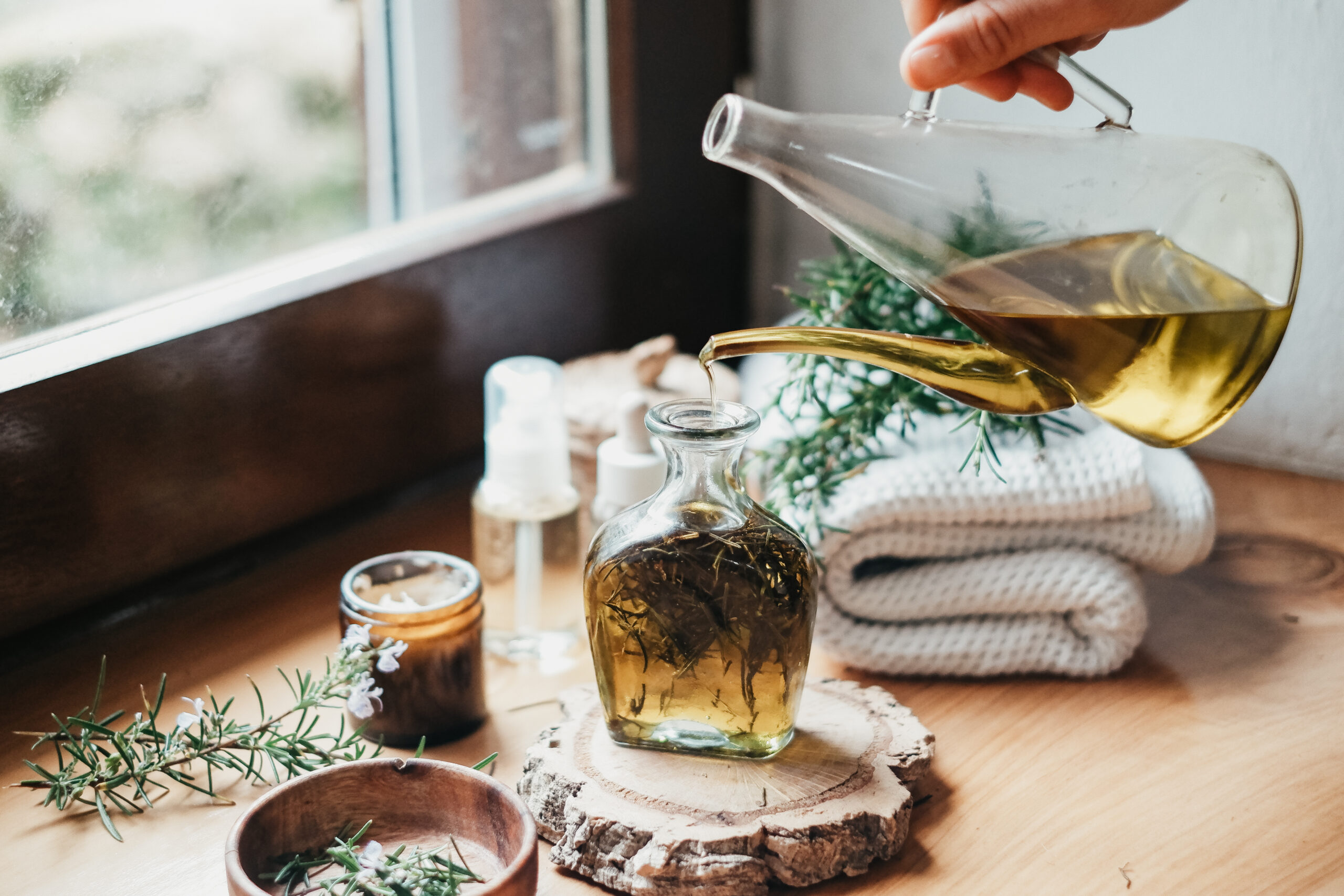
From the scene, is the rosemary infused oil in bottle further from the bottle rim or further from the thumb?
the thumb

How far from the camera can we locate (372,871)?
42 cm

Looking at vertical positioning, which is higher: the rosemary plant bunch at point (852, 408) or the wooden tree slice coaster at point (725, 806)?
the rosemary plant bunch at point (852, 408)

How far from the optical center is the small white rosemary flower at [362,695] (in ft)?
1.68

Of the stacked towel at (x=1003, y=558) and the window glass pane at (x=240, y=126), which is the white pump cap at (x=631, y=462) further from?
the window glass pane at (x=240, y=126)

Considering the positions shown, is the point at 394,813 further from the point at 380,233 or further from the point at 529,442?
the point at 380,233

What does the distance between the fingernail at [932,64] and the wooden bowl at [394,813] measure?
29 cm

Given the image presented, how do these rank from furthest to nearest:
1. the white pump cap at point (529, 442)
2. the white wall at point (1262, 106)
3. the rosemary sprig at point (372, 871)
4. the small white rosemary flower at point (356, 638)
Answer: the white wall at point (1262, 106), the white pump cap at point (529, 442), the small white rosemary flower at point (356, 638), the rosemary sprig at point (372, 871)

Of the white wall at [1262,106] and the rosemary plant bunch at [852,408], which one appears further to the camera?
the white wall at [1262,106]

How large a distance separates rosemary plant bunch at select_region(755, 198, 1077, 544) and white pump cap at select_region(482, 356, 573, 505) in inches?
4.3

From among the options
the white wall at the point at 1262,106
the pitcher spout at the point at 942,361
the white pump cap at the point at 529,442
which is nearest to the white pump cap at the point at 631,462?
the white pump cap at the point at 529,442

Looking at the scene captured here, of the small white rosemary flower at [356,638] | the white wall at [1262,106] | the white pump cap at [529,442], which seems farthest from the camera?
the white wall at [1262,106]

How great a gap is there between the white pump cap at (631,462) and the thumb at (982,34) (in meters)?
0.22

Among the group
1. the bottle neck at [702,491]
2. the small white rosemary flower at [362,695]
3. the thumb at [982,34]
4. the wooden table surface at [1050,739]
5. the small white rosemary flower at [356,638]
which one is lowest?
Result: the wooden table surface at [1050,739]

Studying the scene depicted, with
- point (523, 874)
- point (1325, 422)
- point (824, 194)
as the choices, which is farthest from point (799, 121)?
point (1325, 422)
